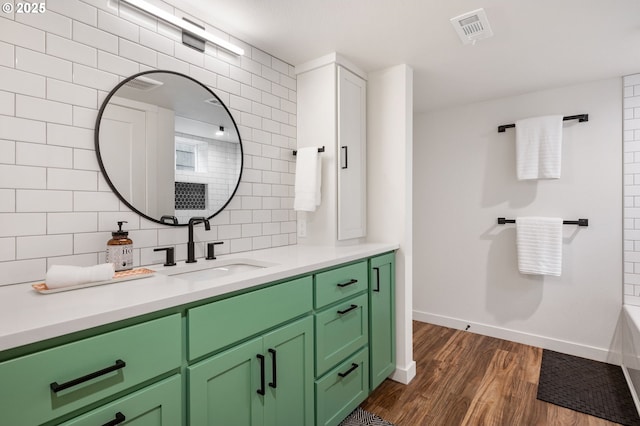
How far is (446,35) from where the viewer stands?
2.01 metres

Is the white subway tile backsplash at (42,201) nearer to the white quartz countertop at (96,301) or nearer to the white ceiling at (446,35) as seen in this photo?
the white quartz countertop at (96,301)

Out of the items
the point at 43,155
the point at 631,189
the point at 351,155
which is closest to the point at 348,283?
the point at 351,155

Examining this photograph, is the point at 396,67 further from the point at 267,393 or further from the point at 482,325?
the point at 482,325

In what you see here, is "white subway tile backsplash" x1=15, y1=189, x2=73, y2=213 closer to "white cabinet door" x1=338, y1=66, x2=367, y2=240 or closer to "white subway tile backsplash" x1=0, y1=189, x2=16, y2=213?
"white subway tile backsplash" x1=0, y1=189, x2=16, y2=213

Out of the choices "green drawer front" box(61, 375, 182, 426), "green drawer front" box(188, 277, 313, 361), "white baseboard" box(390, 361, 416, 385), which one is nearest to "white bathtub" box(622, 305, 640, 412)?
"white baseboard" box(390, 361, 416, 385)

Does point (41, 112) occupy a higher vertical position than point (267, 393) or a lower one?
higher

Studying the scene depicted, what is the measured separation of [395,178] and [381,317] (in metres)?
1.01

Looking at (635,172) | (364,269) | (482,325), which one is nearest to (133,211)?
(364,269)

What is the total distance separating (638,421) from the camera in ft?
6.30

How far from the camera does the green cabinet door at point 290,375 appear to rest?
53.2 inches

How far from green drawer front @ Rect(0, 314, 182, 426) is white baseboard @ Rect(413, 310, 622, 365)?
3.12 meters

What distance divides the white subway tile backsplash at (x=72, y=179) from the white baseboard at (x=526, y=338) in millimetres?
3348

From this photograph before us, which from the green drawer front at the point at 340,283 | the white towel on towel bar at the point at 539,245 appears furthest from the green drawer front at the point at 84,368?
the white towel on towel bar at the point at 539,245

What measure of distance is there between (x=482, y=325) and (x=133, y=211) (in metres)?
3.26
